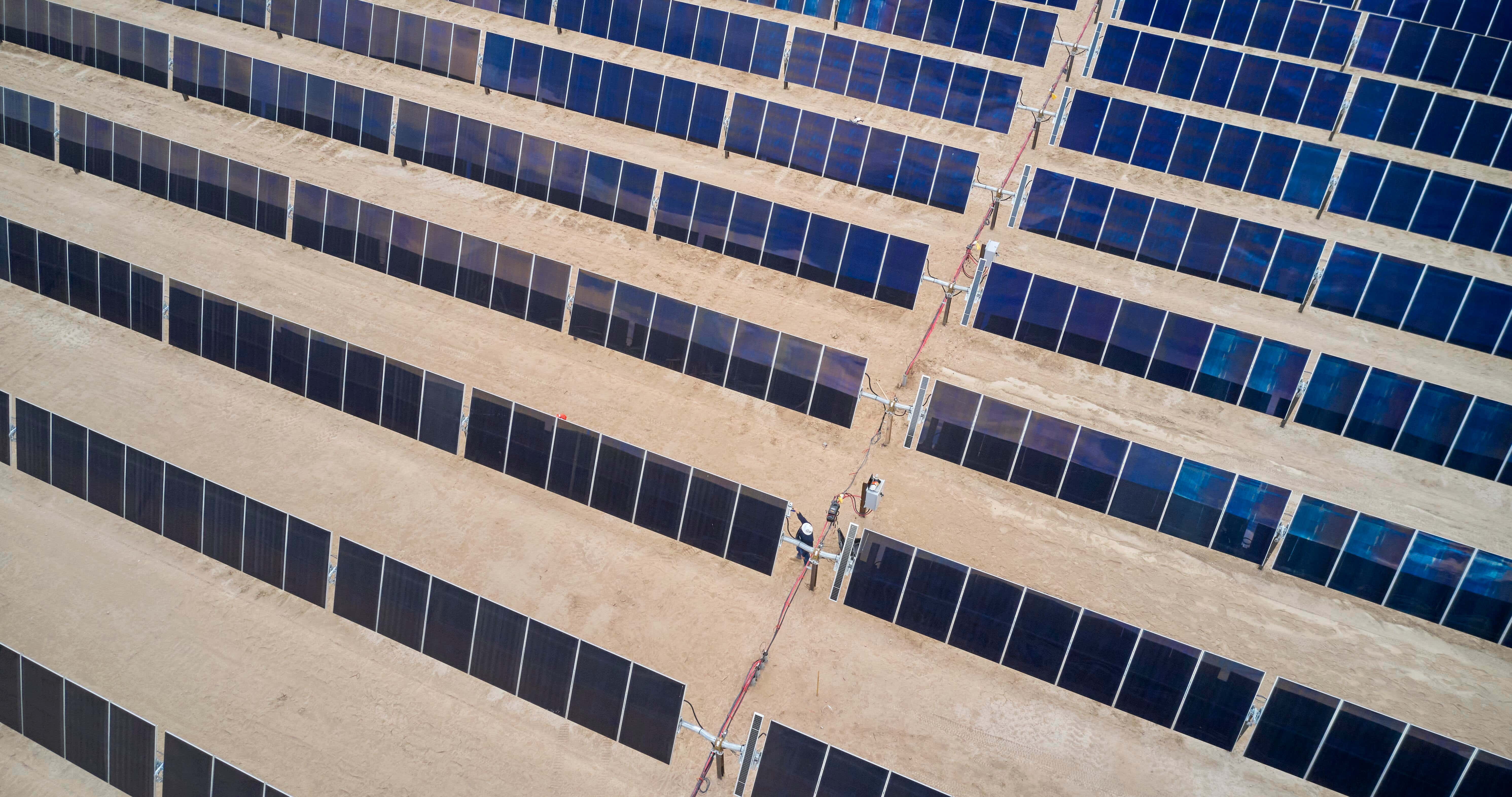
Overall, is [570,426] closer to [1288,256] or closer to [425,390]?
[425,390]

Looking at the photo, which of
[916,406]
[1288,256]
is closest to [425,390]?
[916,406]

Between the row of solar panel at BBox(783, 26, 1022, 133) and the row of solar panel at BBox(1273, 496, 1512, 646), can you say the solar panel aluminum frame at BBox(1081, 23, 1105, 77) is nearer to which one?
the row of solar panel at BBox(783, 26, 1022, 133)

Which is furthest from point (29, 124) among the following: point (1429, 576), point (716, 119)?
point (1429, 576)

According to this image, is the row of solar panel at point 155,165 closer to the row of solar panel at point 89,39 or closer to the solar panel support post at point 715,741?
the row of solar panel at point 89,39

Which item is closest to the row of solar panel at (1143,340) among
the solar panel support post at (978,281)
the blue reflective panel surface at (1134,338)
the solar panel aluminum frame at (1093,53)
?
the blue reflective panel surface at (1134,338)

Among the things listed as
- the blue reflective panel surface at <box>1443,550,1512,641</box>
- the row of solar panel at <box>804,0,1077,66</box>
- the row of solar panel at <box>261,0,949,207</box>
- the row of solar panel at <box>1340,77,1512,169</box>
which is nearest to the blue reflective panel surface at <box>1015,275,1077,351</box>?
the row of solar panel at <box>261,0,949,207</box>

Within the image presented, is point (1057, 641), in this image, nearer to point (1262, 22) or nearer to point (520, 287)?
point (520, 287)
